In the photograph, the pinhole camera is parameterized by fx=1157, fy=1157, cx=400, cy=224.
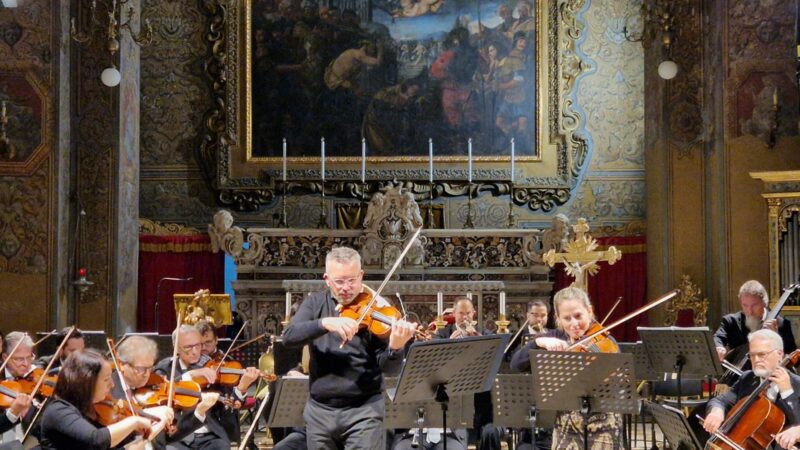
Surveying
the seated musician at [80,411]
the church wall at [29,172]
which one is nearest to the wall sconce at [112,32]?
the church wall at [29,172]

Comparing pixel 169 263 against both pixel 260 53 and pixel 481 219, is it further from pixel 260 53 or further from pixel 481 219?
pixel 481 219

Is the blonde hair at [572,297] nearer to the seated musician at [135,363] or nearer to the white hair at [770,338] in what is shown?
the white hair at [770,338]

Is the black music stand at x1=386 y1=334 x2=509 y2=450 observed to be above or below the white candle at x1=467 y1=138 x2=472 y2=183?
below

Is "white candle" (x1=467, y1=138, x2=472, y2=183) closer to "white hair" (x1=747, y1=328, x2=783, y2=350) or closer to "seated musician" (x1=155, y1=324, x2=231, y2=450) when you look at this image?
"seated musician" (x1=155, y1=324, x2=231, y2=450)

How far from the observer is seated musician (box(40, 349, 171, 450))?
5.47m

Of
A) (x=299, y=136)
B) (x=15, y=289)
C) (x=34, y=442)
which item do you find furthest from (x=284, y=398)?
(x=299, y=136)

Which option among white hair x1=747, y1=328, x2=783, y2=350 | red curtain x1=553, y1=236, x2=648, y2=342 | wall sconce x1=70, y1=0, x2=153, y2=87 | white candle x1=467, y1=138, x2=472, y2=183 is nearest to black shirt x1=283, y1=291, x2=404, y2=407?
white hair x1=747, y1=328, x2=783, y2=350

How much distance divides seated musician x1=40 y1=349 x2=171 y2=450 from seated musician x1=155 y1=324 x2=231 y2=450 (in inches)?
75.1

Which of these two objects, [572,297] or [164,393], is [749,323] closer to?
[572,297]

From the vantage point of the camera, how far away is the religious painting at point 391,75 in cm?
1598

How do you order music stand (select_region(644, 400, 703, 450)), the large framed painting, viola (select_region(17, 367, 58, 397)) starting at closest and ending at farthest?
music stand (select_region(644, 400, 703, 450)), viola (select_region(17, 367, 58, 397)), the large framed painting

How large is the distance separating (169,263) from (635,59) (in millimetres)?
6914

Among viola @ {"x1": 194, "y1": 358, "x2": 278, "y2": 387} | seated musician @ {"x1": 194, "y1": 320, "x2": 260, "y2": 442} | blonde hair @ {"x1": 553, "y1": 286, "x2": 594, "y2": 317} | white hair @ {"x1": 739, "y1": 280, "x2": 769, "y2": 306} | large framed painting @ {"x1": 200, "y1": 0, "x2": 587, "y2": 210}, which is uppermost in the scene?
large framed painting @ {"x1": 200, "y1": 0, "x2": 587, "y2": 210}

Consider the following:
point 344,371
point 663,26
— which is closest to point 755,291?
point 663,26
